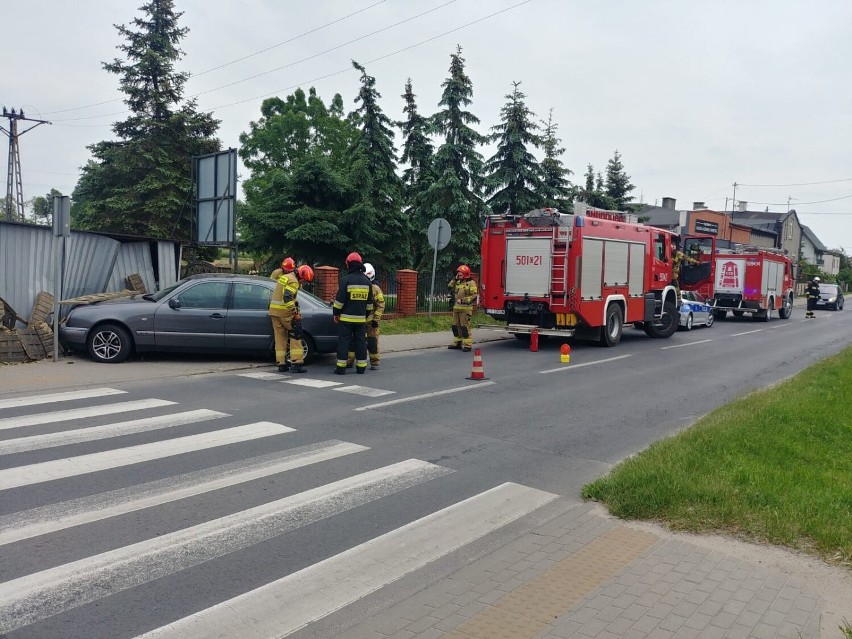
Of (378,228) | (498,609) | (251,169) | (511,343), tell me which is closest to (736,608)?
(498,609)

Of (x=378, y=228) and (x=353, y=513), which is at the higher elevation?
Result: (x=378, y=228)

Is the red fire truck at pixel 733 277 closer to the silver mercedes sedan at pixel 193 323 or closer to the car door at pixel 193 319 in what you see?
the silver mercedes sedan at pixel 193 323

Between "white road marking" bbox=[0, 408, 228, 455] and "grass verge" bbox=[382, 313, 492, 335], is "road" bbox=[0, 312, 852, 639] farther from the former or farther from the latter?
"grass verge" bbox=[382, 313, 492, 335]

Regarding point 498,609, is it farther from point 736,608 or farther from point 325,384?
point 325,384

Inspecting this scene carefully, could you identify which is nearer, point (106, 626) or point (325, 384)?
point (106, 626)

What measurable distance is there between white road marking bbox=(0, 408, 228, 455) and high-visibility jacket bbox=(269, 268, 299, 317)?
3.30m

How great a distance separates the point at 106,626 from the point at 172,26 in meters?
30.9

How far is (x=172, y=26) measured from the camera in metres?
29.7

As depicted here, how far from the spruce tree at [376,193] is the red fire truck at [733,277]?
1202 cm

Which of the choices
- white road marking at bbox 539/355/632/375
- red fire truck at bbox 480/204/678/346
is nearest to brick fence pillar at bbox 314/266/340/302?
red fire truck at bbox 480/204/678/346

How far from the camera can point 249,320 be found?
12.4 metres

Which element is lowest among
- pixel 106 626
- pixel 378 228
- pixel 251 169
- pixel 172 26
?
pixel 106 626

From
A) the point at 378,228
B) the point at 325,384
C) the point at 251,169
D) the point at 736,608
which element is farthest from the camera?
the point at 251,169

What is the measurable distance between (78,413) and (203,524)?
13.5 feet
